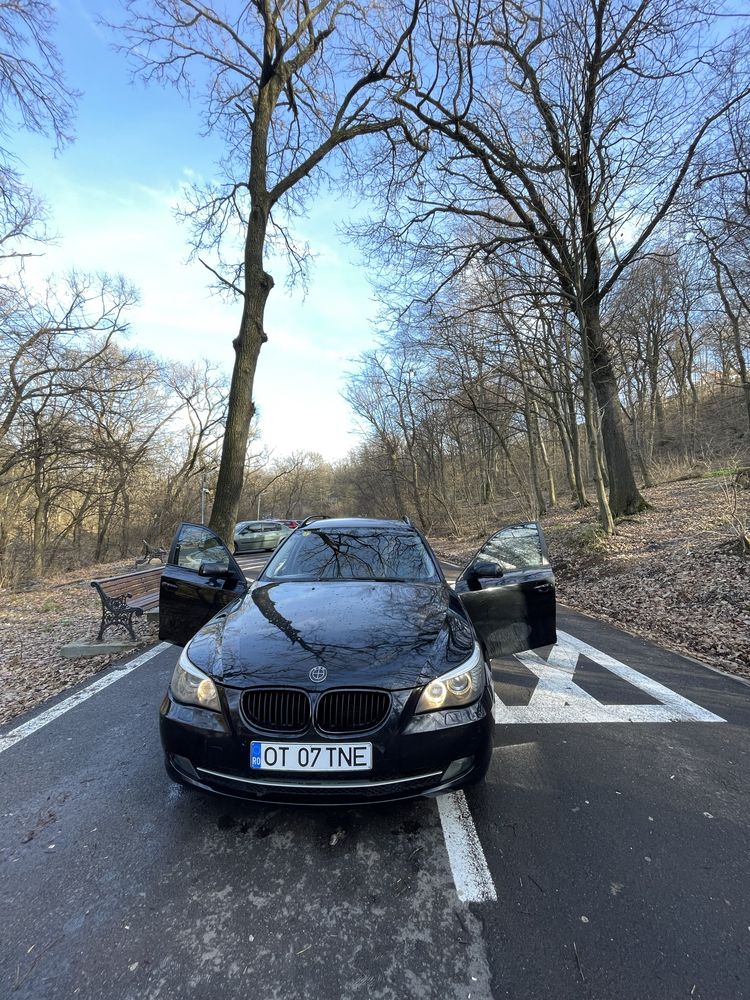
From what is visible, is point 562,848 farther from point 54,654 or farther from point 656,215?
point 656,215

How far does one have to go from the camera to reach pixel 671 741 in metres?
3.16

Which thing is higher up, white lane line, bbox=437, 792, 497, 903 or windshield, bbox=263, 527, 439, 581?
windshield, bbox=263, 527, 439, 581

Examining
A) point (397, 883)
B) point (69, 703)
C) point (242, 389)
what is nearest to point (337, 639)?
point (397, 883)

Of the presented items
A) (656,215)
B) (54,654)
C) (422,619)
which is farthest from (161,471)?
(422,619)

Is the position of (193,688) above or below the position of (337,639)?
below

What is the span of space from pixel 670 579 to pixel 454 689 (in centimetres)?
A: 648

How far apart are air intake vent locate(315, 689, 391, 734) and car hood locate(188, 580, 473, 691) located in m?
0.06

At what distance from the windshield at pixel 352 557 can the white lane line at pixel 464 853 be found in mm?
1505

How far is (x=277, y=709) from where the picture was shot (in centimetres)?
218

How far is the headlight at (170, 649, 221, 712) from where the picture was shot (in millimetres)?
2234

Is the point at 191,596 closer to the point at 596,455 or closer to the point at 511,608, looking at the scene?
the point at 511,608

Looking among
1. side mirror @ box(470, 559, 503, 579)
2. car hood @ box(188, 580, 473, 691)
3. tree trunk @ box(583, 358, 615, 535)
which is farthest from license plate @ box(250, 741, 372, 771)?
tree trunk @ box(583, 358, 615, 535)

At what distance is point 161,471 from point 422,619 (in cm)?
3409

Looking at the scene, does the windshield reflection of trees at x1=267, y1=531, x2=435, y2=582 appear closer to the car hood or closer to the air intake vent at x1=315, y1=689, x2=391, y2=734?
the car hood
